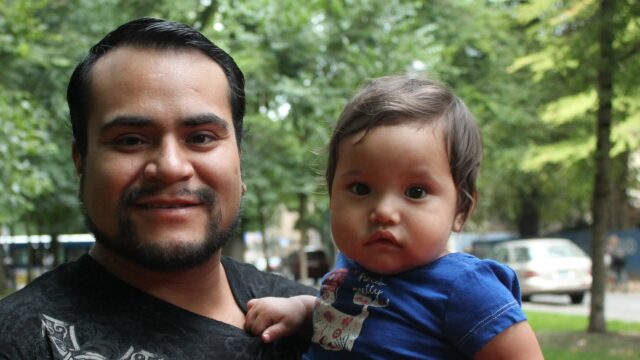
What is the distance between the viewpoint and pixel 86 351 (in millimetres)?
1955

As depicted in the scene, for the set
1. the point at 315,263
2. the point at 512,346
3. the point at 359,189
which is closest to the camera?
the point at 512,346

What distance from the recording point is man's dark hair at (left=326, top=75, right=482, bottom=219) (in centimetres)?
216

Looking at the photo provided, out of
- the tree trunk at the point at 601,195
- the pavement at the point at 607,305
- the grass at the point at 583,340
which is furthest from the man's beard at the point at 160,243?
the pavement at the point at 607,305

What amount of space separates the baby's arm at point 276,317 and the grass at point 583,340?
7.23 metres

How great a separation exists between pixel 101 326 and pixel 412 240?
2.83 ft

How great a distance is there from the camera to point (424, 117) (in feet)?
7.07

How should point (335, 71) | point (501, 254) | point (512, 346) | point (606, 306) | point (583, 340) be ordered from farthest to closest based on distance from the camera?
point (501, 254)
point (606, 306)
point (335, 71)
point (583, 340)
point (512, 346)

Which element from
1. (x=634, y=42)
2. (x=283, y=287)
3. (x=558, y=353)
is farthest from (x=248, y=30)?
(x=283, y=287)

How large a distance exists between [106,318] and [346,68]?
450 inches

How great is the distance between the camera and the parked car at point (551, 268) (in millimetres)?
18062

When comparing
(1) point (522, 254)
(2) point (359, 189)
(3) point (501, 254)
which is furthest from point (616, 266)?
(2) point (359, 189)

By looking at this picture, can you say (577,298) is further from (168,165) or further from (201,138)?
(168,165)

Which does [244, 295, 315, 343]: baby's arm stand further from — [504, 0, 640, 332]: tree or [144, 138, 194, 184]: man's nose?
[504, 0, 640, 332]: tree

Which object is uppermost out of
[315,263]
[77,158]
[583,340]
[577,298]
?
[77,158]
